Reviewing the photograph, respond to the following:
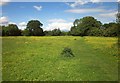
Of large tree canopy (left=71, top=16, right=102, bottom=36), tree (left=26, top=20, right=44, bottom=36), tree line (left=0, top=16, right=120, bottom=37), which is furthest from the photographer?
large tree canopy (left=71, top=16, right=102, bottom=36)

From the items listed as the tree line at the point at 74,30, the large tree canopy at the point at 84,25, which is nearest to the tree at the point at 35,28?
the tree line at the point at 74,30

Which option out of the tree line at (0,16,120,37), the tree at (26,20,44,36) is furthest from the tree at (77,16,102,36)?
the tree at (26,20,44,36)

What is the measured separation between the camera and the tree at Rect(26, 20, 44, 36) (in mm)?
71950

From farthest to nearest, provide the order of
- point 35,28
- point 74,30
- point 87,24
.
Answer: point 87,24 → point 74,30 → point 35,28

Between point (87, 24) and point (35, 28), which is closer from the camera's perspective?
point (35, 28)

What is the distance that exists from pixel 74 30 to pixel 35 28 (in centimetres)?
2926

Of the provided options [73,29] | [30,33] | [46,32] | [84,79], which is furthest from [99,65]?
[73,29]

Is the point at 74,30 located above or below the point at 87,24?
below

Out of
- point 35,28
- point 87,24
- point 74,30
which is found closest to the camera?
point 35,28

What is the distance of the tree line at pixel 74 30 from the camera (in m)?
75.7

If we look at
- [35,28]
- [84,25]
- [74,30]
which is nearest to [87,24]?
[84,25]

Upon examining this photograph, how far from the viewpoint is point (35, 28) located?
7638 centimetres

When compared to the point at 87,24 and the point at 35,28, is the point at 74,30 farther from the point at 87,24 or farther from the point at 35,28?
the point at 35,28

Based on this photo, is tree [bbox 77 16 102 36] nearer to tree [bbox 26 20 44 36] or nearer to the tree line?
the tree line
